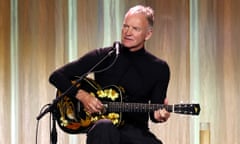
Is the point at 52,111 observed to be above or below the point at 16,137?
above

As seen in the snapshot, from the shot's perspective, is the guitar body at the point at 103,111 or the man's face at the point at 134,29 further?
the man's face at the point at 134,29

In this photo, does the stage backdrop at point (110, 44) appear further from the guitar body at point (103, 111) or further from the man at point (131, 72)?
the guitar body at point (103, 111)

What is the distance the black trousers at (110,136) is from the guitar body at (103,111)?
92mm

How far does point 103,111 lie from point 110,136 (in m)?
0.22

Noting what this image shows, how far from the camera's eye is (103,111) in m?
2.42

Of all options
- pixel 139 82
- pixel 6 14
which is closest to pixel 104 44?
pixel 6 14

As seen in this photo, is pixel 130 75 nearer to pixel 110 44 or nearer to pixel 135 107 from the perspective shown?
pixel 135 107

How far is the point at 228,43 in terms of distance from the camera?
339 cm

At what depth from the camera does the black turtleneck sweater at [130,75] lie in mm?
2492

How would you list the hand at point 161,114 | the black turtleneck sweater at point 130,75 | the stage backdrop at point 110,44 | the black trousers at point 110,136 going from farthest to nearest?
the stage backdrop at point 110,44 < the black turtleneck sweater at point 130,75 < the hand at point 161,114 < the black trousers at point 110,136

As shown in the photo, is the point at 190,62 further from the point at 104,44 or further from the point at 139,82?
the point at 139,82

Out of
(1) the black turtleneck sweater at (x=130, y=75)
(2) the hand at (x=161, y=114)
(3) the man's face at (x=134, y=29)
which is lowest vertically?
(2) the hand at (x=161, y=114)

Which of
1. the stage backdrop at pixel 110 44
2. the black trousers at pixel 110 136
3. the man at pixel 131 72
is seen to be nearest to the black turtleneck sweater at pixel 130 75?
the man at pixel 131 72

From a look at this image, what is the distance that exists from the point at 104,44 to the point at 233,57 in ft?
2.68
